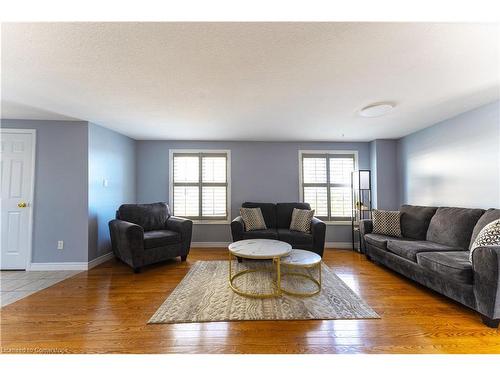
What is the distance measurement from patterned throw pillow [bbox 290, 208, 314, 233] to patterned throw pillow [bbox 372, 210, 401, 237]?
1.04 metres

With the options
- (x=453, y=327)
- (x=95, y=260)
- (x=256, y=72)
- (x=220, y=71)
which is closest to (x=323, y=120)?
(x=256, y=72)

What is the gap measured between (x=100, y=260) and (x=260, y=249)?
2.70 metres

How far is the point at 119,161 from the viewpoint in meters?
3.71

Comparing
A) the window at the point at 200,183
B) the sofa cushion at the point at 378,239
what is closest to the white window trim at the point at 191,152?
the window at the point at 200,183

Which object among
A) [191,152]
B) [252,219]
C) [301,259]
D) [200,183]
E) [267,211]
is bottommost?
[301,259]

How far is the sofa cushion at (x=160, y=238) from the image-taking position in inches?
115

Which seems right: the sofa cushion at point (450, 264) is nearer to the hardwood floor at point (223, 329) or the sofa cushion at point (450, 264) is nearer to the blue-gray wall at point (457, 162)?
the hardwood floor at point (223, 329)

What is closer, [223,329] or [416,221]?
[223,329]

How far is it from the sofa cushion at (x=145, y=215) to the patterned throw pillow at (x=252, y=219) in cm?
141

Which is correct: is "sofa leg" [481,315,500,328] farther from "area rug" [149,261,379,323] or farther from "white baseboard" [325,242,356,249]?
"white baseboard" [325,242,356,249]

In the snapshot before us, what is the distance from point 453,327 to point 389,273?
1217 mm

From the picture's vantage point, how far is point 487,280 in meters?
1.64

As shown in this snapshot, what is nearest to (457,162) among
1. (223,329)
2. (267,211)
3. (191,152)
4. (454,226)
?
(454,226)

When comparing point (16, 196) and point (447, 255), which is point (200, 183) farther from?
point (447, 255)
